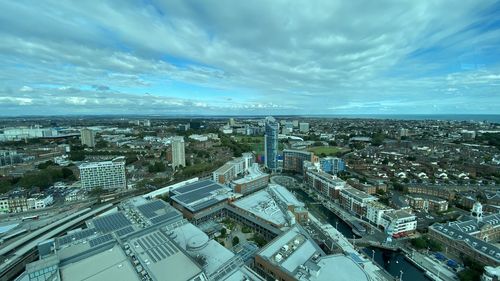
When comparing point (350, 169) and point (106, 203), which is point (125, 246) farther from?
point (350, 169)

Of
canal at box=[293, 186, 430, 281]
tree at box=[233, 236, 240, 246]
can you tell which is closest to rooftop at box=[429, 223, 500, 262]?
canal at box=[293, 186, 430, 281]

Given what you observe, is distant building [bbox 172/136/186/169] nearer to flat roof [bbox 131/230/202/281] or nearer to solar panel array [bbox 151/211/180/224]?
solar panel array [bbox 151/211/180/224]

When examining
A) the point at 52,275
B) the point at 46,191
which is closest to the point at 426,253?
the point at 52,275

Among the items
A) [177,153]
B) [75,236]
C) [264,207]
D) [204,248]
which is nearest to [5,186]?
[177,153]

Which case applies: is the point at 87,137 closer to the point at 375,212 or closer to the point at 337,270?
the point at 375,212

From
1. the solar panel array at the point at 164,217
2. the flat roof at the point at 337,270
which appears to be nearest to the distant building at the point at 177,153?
the solar panel array at the point at 164,217

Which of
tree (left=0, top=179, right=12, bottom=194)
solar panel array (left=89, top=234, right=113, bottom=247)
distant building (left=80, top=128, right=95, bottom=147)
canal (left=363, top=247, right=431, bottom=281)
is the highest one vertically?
distant building (left=80, top=128, right=95, bottom=147)
